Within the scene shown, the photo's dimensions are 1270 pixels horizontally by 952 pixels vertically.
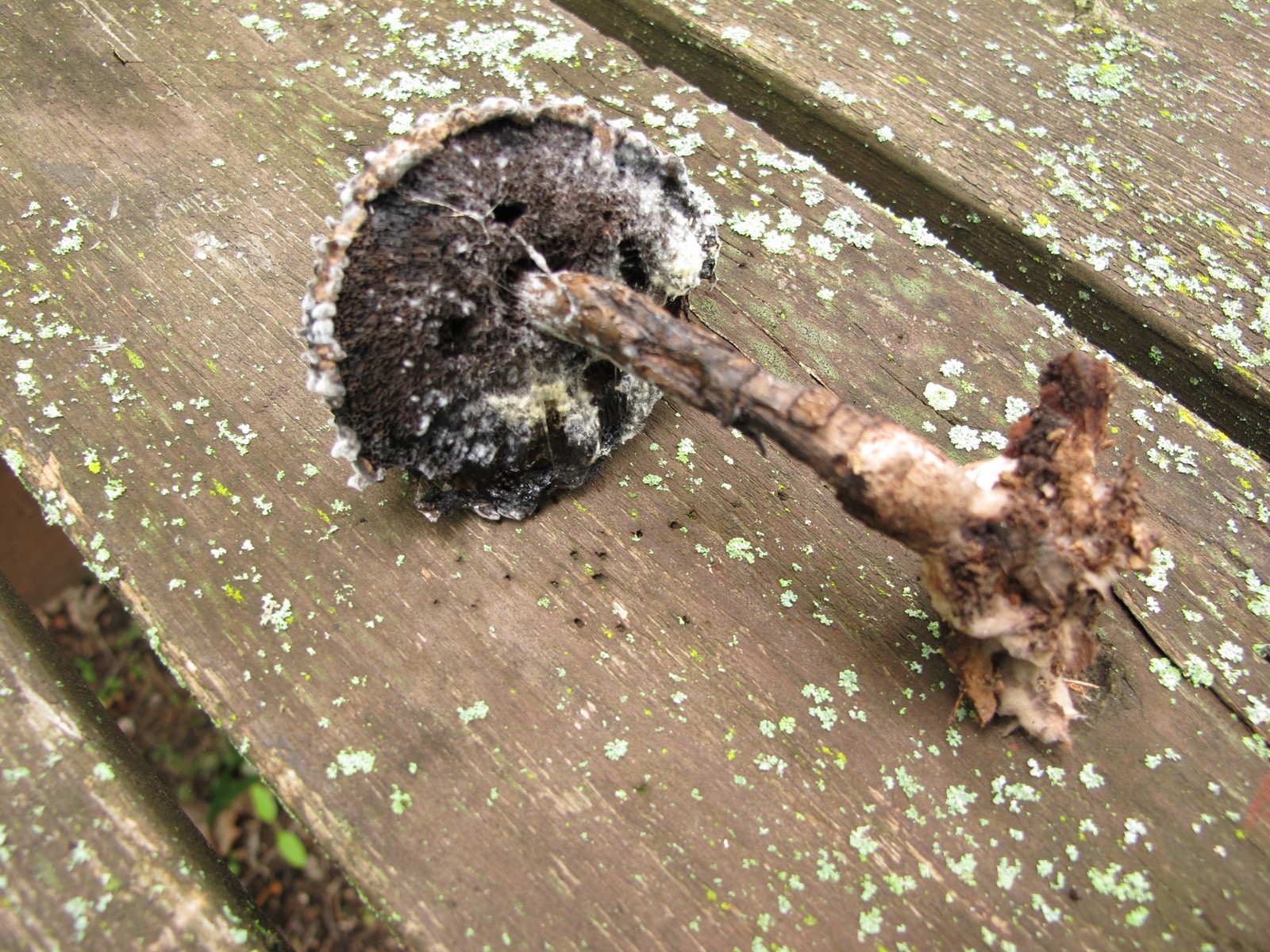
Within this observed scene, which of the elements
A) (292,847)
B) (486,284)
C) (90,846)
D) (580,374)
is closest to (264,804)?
(292,847)

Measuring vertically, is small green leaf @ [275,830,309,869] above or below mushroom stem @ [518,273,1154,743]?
below

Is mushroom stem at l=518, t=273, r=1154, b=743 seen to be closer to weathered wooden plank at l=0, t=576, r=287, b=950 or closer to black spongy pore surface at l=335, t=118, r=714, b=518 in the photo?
black spongy pore surface at l=335, t=118, r=714, b=518

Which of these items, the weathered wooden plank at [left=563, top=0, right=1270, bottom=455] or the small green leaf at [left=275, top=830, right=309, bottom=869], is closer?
the weathered wooden plank at [left=563, top=0, right=1270, bottom=455]

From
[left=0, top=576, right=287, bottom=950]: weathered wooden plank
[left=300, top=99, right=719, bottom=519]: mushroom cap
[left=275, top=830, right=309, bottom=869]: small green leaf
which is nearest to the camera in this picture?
[left=0, top=576, right=287, bottom=950]: weathered wooden plank

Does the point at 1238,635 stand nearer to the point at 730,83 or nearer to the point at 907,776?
the point at 907,776

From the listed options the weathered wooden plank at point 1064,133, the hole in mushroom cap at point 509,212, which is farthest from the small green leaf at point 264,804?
the weathered wooden plank at point 1064,133

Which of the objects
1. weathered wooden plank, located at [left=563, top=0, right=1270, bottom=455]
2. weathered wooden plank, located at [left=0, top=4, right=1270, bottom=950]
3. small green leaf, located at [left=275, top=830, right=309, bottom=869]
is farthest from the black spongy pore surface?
small green leaf, located at [left=275, top=830, right=309, bottom=869]
